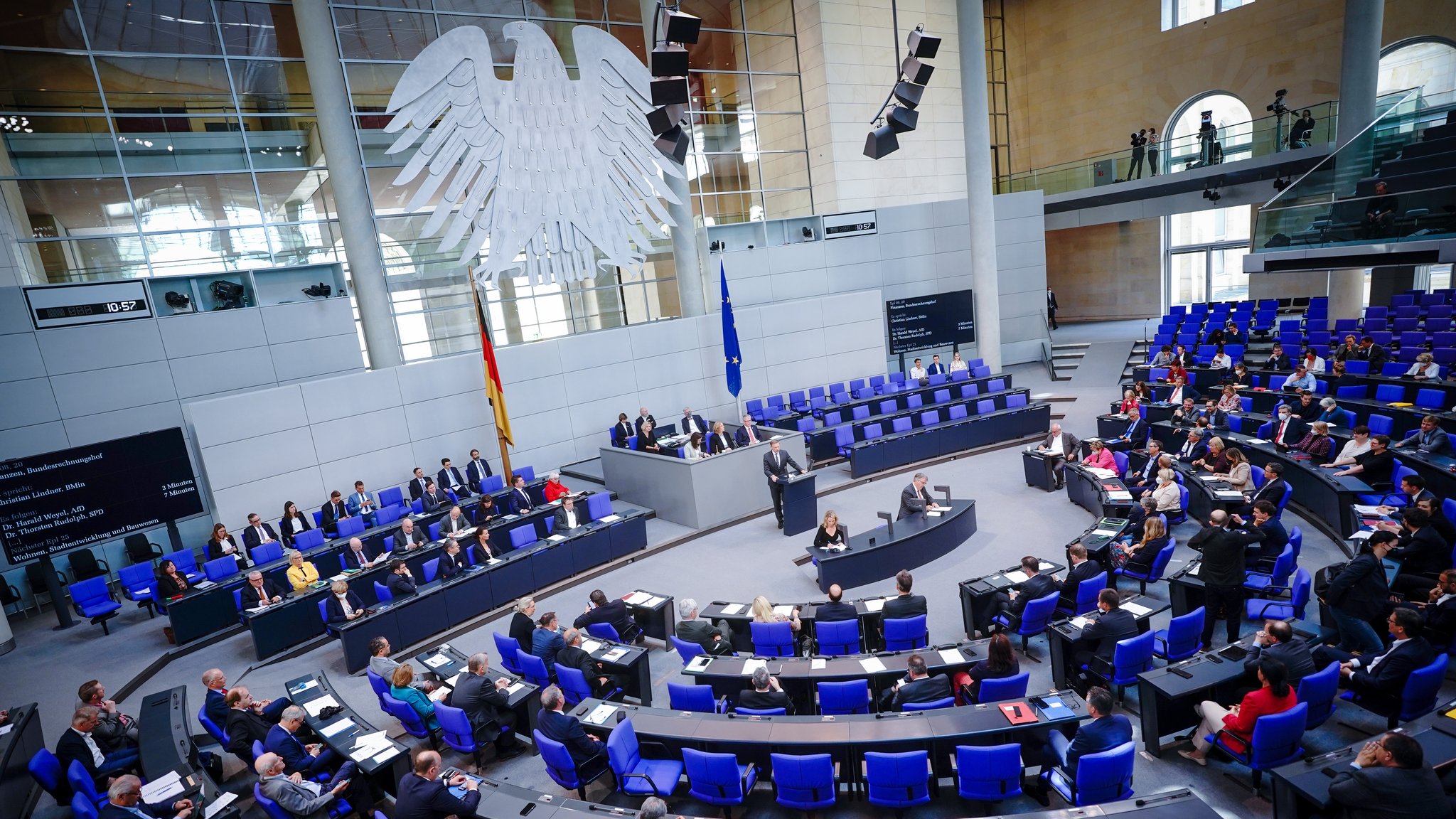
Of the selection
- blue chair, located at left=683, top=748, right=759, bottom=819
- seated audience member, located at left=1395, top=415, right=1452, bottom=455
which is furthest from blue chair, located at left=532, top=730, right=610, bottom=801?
seated audience member, located at left=1395, top=415, right=1452, bottom=455

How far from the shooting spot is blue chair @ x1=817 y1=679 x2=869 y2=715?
582cm

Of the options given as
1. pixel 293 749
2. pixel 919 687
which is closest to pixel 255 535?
pixel 293 749

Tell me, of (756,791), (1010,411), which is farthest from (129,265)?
(1010,411)

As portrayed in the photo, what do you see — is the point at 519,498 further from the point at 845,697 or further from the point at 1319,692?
the point at 1319,692

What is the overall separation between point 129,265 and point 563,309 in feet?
25.8

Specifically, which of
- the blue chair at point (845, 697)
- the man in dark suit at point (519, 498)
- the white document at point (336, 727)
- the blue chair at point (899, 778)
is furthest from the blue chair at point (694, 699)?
the man in dark suit at point (519, 498)

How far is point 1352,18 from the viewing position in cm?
1560

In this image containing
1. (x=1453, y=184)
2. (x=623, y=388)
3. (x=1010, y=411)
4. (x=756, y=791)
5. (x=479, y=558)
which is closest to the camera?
(x=756, y=791)

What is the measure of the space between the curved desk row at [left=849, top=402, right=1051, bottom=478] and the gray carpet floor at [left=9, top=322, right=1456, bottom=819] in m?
0.53

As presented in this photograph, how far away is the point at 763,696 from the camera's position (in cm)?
576

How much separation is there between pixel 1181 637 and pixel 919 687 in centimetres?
255

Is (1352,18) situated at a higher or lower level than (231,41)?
lower

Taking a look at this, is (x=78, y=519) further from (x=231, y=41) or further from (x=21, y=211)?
(x=231, y=41)

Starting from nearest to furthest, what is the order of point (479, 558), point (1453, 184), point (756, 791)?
point (756, 791) < point (479, 558) < point (1453, 184)
